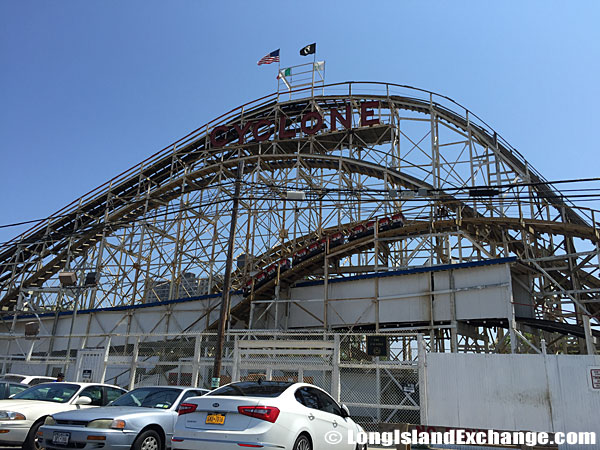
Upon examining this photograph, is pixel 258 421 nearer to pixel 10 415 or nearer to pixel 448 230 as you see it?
pixel 10 415

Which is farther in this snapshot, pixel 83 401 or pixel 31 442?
pixel 83 401

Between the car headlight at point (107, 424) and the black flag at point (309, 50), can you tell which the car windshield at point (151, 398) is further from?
the black flag at point (309, 50)

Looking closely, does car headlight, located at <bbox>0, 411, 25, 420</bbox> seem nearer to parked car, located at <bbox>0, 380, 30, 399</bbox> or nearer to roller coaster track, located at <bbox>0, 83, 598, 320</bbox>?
parked car, located at <bbox>0, 380, 30, 399</bbox>

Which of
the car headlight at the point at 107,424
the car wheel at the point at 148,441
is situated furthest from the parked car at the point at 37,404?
the car wheel at the point at 148,441

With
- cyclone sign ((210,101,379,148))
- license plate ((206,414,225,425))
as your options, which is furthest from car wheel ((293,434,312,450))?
cyclone sign ((210,101,379,148))

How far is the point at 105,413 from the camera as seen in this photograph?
27.7 ft

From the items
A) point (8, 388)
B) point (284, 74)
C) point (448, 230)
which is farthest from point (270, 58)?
point (8, 388)

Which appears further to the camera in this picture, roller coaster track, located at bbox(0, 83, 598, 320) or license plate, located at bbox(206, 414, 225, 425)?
roller coaster track, located at bbox(0, 83, 598, 320)

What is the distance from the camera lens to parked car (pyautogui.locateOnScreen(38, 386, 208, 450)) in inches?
311

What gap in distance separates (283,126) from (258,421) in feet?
84.0

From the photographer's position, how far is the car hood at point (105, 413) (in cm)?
825

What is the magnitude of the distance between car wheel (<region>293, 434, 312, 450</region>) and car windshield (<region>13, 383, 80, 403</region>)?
6.08m

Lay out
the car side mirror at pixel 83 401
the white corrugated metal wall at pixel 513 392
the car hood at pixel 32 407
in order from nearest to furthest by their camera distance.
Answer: the car hood at pixel 32 407, the car side mirror at pixel 83 401, the white corrugated metal wall at pixel 513 392

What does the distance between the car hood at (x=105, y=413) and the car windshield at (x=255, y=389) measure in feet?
5.31
